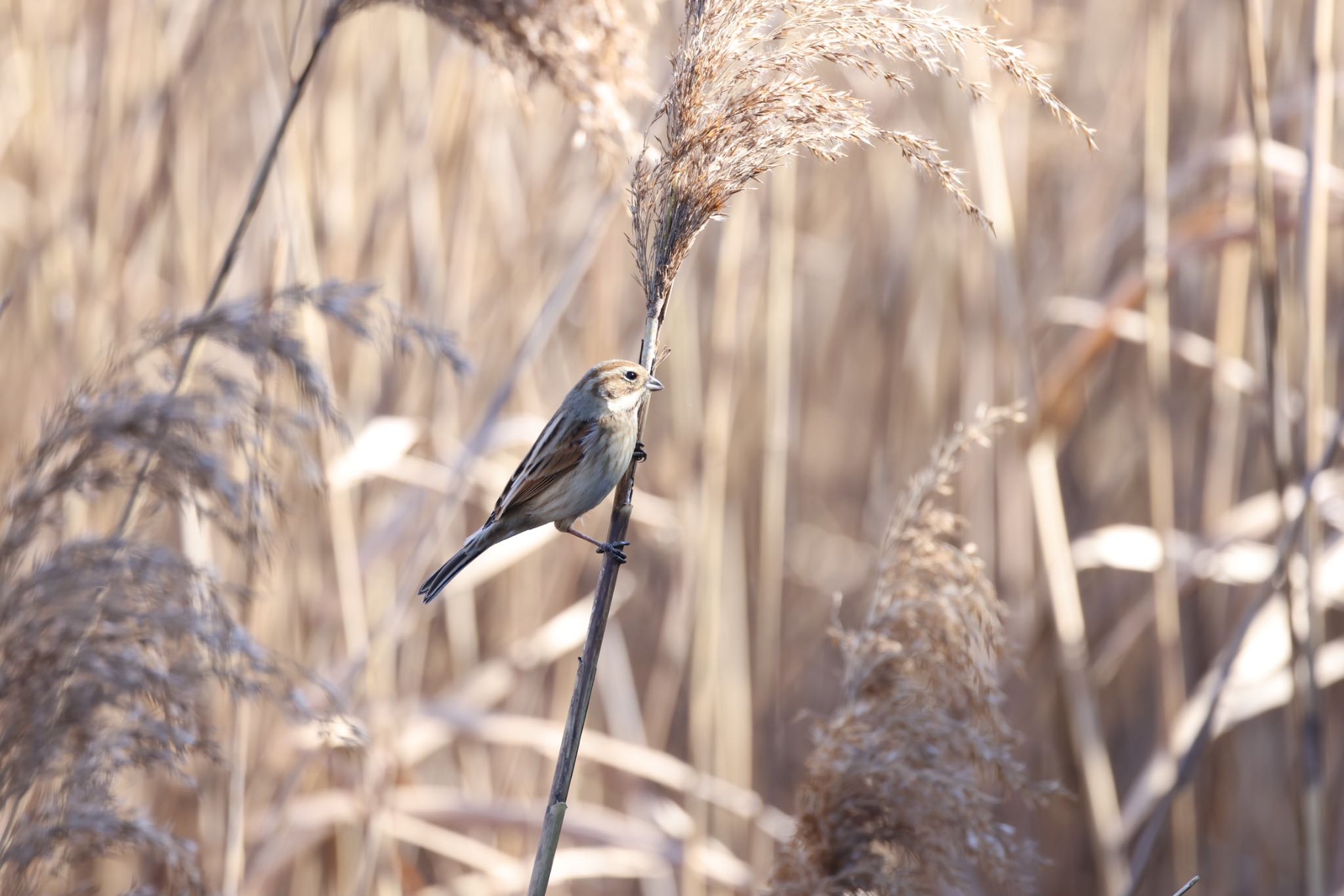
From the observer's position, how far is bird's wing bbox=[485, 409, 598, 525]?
167 centimetres

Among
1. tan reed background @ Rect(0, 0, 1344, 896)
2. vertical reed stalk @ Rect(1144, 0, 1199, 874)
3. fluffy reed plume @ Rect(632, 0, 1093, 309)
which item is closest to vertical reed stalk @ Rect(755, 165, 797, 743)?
tan reed background @ Rect(0, 0, 1344, 896)

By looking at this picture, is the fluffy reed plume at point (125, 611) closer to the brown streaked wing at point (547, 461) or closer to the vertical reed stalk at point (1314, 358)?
the brown streaked wing at point (547, 461)

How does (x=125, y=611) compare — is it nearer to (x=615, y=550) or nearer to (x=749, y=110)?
(x=615, y=550)

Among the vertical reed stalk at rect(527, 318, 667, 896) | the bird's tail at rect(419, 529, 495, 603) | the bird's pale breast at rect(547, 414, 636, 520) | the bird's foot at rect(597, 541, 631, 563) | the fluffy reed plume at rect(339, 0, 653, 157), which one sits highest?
the fluffy reed plume at rect(339, 0, 653, 157)

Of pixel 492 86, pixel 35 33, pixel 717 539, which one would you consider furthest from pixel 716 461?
pixel 35 33

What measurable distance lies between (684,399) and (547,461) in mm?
1010

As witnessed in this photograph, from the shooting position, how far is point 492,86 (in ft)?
8.46

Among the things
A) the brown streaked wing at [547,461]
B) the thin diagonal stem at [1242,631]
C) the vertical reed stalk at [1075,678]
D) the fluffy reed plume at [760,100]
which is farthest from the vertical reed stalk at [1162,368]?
the brown streaked wing at [547,461]

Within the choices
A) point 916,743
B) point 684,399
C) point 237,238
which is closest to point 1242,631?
point 916,743

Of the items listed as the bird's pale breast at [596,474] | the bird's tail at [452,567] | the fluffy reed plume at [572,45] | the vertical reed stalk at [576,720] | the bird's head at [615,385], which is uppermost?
the fluffy reed plume at [572,45]

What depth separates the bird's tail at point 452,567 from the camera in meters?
1.46

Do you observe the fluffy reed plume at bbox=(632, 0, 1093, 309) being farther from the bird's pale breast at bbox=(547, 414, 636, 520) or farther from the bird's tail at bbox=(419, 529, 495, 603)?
the bird's tail at bbox=(419, 529, 495, 603)

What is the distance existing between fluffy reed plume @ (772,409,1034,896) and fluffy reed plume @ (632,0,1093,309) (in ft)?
1.42

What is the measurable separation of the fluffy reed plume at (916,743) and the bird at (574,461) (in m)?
0.41
